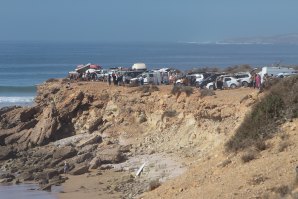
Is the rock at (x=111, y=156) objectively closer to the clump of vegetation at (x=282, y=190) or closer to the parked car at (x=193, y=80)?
the parked car at (x=193, y=80)

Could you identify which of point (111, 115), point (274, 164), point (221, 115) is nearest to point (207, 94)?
point (221, 115)

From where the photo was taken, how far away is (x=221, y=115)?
31688mm

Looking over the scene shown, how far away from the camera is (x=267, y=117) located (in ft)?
59.2

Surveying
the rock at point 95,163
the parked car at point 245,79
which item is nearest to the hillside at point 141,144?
the rock at point 95,163

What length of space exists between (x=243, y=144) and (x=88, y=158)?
639 inches

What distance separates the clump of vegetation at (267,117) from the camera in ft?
57.3

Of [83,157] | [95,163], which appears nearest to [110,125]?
[83,157]

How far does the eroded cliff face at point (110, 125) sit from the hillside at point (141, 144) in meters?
0.06

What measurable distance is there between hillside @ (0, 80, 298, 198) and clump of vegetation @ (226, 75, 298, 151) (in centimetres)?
30

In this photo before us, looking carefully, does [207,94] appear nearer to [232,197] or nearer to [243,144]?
[243,144]

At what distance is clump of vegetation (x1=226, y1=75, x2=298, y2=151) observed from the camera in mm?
17453

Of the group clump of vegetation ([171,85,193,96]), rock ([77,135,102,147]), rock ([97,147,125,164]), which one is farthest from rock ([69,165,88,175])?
clump of vegetation ([171,85,193,96])

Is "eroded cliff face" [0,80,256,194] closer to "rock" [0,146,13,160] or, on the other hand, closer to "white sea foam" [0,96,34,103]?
"rock" [0,146,13,160]

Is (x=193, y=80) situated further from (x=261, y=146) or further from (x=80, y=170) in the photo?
(x=261, y=146)
